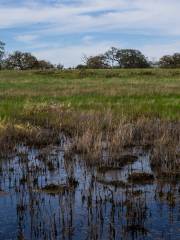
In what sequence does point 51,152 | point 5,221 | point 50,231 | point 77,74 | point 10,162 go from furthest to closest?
point 77,74
point 51,152
point 10,162
point 5,221
point 50,231

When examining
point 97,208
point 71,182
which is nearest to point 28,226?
point 97,208

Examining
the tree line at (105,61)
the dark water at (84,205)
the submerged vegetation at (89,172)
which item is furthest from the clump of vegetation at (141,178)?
the tree line at (105,61)

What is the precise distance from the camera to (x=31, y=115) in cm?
2234

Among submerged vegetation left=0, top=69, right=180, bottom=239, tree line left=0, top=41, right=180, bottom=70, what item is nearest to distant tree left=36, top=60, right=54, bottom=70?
tree line left=0, top=41, right=180, bottom=70

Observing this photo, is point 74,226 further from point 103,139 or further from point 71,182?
point 103,139

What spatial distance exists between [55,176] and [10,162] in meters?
1.99

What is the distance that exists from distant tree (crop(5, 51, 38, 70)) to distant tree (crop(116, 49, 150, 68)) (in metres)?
17.8

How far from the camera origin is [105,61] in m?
102

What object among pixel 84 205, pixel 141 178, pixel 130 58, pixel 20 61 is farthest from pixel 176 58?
pixel 84 205

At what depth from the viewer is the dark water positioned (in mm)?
8625

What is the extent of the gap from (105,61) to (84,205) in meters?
93.3

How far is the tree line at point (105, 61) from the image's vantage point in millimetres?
95250

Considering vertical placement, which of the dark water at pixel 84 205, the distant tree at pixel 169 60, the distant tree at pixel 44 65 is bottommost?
the dark water at pixel 84 205

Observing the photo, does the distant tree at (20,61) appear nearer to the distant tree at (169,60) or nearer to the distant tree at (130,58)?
the distant tree at (130,58)
